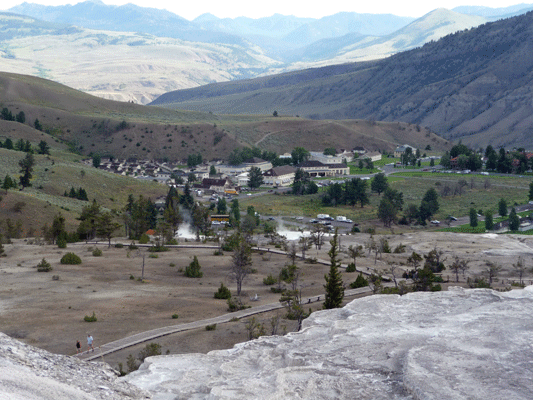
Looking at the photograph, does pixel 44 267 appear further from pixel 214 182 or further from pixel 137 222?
pixel 214 182

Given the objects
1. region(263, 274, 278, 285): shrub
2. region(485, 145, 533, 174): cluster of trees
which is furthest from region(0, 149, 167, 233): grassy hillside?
region(485, 145, 533, 174): cluster of trees

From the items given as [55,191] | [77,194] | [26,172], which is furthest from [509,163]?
[26,172]

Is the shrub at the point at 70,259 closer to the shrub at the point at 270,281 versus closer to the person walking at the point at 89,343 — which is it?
the shrub at the point at 270,281

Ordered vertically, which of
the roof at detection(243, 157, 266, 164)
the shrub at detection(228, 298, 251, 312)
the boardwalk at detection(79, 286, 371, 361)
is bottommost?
the boardwalk at detection(79, 286, 371, 361)

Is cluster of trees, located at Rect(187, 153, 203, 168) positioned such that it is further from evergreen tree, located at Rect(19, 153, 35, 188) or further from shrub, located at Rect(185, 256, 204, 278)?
shrub, located at Rect(185, 256, 204, 278)

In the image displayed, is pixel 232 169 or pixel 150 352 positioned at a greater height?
pixel 232 169

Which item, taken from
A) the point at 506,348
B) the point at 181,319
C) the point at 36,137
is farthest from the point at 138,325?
the point at 36,137
